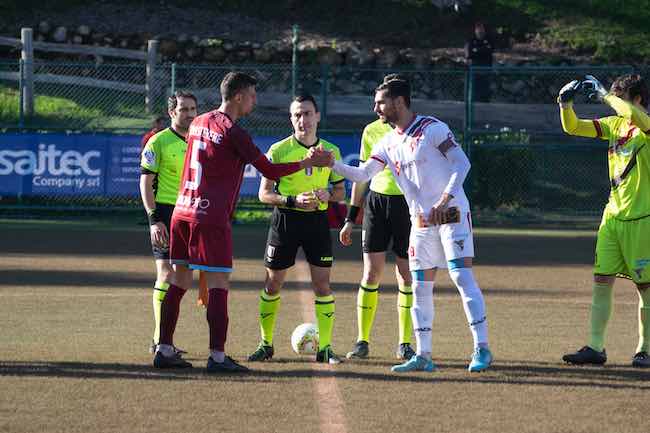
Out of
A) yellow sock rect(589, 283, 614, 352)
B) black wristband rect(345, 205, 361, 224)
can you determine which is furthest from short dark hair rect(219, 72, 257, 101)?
yellow sock rect(589, 283, 614, 352)

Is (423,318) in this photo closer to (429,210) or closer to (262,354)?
(429,210)

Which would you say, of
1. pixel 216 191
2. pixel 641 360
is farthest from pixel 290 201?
pixel 641 360

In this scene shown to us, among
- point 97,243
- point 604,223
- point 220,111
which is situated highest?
point 220,111

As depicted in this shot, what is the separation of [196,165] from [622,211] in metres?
3.31

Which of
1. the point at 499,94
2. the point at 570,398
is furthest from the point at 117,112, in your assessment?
the point at 570,398

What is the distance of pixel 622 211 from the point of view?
366 inches

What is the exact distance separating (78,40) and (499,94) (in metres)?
10.8

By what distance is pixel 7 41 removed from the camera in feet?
85.4

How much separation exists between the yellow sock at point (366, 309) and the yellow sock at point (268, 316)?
0.73 meters

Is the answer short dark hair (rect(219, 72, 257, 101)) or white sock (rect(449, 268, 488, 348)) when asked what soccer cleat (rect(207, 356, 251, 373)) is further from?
short dark hair (rect(219, 72, 257, 101))

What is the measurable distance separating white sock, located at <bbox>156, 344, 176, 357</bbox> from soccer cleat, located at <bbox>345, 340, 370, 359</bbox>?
1.47 meters

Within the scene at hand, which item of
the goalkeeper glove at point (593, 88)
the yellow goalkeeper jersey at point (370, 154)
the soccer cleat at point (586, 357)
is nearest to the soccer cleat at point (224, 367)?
the yellow goalkeeper jersey at point (370, 154)

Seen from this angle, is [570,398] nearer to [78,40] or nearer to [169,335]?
[169,335]

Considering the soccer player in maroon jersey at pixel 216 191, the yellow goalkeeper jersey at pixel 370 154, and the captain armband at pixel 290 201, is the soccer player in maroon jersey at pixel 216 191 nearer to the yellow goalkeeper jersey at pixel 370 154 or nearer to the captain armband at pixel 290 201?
the captain armband at pixel 290 201
